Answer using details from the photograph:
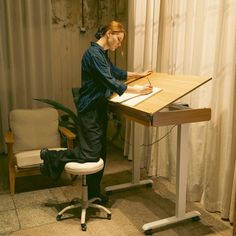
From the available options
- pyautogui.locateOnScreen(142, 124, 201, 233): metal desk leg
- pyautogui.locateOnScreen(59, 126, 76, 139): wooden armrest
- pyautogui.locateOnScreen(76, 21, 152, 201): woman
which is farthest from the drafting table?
pyautogui.locateOnScreen(59, 126, 76, 139): wooden armrest

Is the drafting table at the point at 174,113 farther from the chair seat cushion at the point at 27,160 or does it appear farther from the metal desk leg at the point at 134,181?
the chair seat cushion at the point at 27,160

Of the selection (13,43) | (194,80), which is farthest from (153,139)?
(13,43)

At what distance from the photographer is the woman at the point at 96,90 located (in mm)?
2461

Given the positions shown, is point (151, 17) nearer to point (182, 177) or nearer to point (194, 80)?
point (194, 80)

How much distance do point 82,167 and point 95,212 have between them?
0.60m

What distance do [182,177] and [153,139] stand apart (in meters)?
1.09

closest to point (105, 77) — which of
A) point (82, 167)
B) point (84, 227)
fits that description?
point (82, 167)

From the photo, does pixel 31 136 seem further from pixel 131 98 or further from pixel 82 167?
pixel 131 98

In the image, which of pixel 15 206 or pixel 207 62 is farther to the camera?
pixel 15 206

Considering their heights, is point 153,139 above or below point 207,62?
below

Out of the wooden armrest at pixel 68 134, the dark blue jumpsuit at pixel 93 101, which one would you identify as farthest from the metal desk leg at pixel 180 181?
the wooden armrest at pixel 68 134

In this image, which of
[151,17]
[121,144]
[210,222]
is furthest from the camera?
[121,144]

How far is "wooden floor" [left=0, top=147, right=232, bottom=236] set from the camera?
100 inches

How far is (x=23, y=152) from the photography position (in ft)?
10.6
